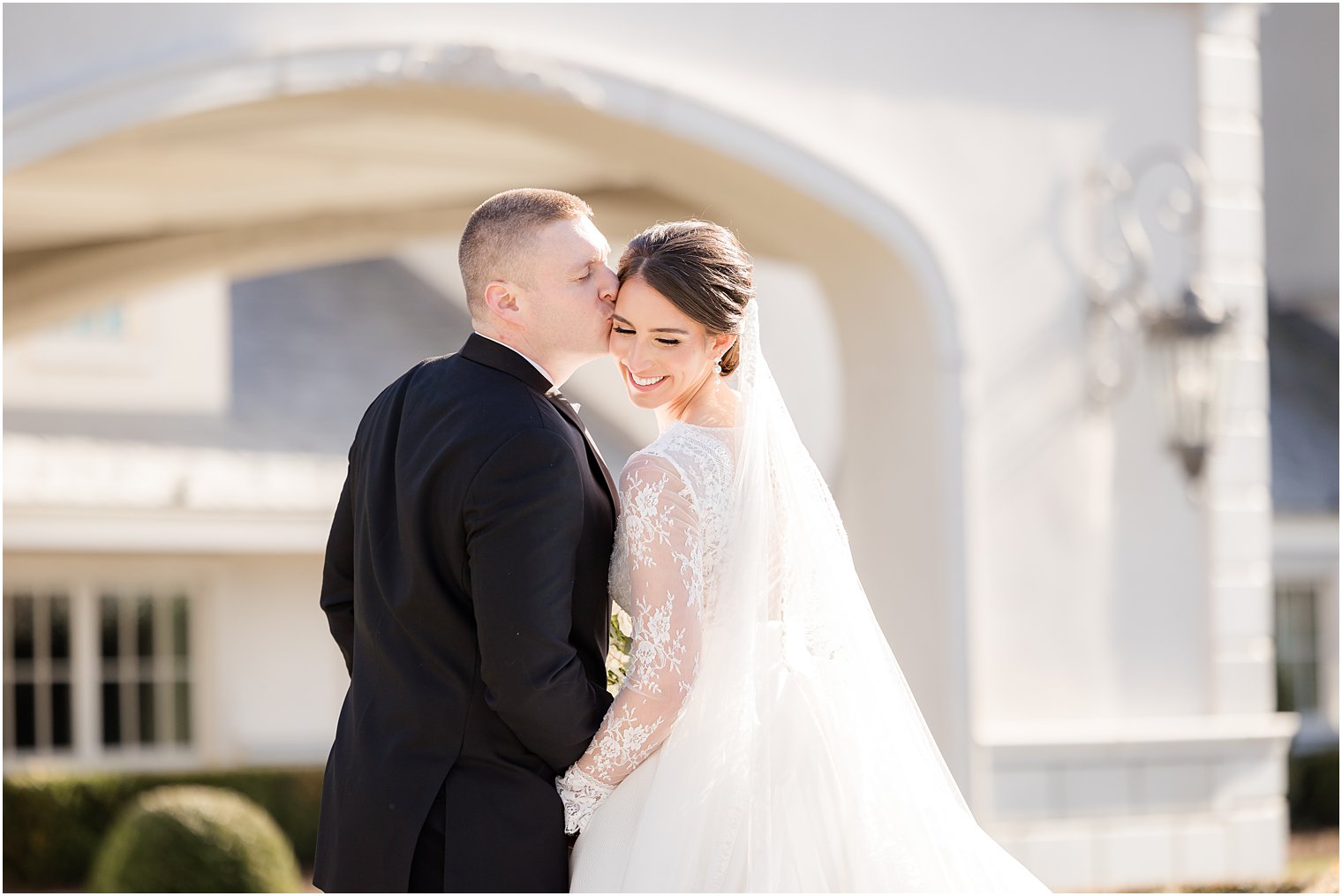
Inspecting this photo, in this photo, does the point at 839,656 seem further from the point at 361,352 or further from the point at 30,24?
the point at 361,352

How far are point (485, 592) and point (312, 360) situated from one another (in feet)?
46.4

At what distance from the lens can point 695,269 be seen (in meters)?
3.10

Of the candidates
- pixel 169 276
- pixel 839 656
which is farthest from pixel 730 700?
pixel 169 276

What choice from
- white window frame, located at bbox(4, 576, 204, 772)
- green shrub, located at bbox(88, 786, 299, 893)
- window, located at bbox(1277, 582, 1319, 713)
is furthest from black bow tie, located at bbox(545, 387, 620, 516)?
window, located at bbox(1277, 582, 1319, 713)

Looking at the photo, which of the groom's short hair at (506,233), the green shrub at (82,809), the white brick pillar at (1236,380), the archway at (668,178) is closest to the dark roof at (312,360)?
the green shrub at (82,809)

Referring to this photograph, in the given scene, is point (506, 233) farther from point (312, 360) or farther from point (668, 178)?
point (312, 360)

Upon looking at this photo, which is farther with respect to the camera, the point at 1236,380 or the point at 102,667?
Answer: the point at 102,667

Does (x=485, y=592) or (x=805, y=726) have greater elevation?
(x=485, y=592)

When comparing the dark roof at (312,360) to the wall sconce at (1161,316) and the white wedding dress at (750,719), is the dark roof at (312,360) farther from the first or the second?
the white wedding dress at (750,719)

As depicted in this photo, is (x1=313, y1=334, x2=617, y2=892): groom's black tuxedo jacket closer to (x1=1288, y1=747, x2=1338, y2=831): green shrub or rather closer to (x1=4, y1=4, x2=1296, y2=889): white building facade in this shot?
(x1=4, y1=4, x2=1296, y2=889): white building facade

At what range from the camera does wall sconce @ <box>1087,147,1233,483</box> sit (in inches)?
262

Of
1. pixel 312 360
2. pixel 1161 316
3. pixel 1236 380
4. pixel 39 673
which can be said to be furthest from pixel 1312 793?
pixel 39 673

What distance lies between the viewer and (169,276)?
995cm

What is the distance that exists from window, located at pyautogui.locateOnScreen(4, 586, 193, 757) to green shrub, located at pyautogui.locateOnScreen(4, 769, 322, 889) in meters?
1.44
